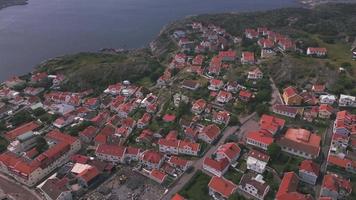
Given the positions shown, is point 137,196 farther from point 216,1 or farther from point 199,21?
point 216,1

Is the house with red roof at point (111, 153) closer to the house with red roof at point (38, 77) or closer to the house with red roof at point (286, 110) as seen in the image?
the house with red roof at point (286, 110)

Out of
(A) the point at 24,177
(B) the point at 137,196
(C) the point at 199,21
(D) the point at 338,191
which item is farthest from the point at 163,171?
(C) the point at 199,21

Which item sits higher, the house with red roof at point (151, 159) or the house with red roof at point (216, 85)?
the house with red roof at point (216, 85)

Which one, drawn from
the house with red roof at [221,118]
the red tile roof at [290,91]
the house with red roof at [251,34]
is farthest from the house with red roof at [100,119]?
the house with red roof at [251,34]

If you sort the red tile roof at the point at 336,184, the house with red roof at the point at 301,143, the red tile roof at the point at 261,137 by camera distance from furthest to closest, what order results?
1. the red tile roof at the point at 261,137
2. the house with red roof at the point at 301,143
3. the red tile roof at the point at 336,184

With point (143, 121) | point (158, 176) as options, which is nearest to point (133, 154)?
point (158, 176)
